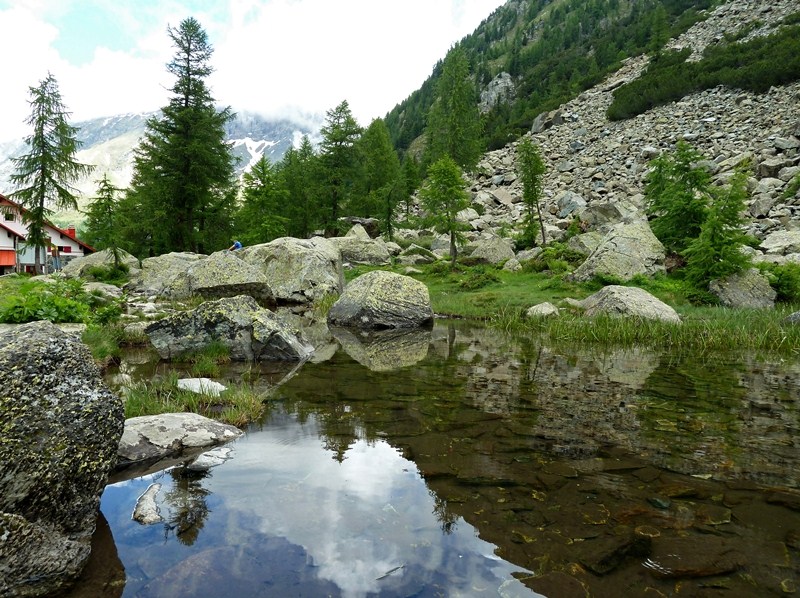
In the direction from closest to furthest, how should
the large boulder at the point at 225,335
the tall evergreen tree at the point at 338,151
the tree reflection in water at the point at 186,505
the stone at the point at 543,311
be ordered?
1. the tree reflection in water at the point at 186,505
2. the large boulder at the point at 225,335
3. the stone at the point at 543,311
4. the tall evergreen tree at the point at 338,151

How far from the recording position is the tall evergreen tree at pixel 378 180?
43.3m

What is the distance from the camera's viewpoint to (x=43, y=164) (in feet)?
101

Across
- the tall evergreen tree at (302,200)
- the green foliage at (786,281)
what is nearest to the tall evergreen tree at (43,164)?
the tall evergreen tree at (302,200)

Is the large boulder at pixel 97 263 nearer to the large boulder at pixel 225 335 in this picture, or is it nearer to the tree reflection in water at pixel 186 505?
the large boulder at pixel 225 335

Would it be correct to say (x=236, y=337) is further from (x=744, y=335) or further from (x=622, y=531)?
(x=744, y=335)

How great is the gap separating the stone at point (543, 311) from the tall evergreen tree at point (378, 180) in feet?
84.3

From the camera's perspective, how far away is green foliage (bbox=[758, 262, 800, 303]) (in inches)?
782

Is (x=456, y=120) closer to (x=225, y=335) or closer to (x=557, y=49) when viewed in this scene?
(x=225, y=335)

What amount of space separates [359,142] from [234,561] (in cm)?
4576

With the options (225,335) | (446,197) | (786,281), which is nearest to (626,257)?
(786,281)

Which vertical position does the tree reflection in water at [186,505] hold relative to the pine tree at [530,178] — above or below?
below

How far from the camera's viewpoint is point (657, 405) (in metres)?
7.63

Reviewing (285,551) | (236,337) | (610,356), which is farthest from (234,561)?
(610,356)

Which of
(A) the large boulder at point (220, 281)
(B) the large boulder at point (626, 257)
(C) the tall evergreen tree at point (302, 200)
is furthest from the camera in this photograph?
(C) the tall evergreen tree at point (302, 200)
